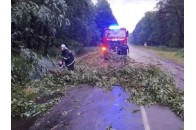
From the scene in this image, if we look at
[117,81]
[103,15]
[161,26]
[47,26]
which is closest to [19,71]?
[47,26]

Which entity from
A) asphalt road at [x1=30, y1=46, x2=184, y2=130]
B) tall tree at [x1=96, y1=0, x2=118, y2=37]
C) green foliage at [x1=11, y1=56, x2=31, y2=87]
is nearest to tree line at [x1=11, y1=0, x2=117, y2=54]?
tall tree at [x1=96, y1=0, x2=118, y2=37]

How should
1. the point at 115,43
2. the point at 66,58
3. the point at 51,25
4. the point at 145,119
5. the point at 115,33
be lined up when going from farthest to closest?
the point at 66,58, the point at 51,25, the point at 115,33, the point at 115,43, the point at 145,119

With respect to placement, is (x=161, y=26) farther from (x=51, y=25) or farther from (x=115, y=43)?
(x=51, y=25)

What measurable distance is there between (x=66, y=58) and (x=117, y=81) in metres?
1.72

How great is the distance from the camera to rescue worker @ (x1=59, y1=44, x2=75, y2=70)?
355 inches

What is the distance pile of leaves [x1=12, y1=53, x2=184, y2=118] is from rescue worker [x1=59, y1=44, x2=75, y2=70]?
0.20 meters

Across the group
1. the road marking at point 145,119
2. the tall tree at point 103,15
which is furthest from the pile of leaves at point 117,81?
the tall tree at point 103,15

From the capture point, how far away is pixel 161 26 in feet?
23.8

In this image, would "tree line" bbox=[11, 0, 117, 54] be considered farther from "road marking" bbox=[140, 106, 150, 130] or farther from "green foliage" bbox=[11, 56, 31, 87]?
"road marking" bbox=[140, 106, 150, 130]

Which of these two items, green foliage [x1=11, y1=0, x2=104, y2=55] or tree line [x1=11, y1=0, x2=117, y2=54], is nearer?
tree line [x1=11, y1=0, x2=117, y2=54]

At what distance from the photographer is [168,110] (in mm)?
7656

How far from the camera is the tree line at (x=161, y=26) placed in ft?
22.3
